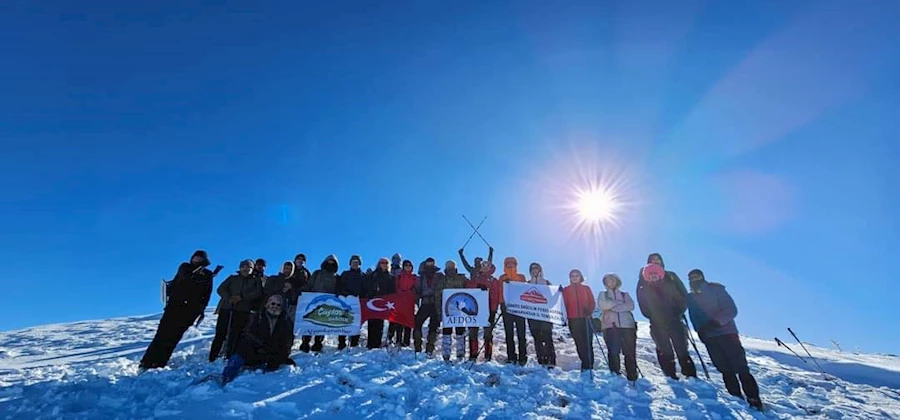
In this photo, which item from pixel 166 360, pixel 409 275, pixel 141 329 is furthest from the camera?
pixel 141 329

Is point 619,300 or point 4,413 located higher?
point 619,300

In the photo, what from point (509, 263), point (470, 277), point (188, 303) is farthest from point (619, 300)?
point (188, 303)

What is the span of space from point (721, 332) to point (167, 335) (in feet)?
35.3

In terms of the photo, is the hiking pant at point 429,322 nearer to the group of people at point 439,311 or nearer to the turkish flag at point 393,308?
the group of people at point 439,311

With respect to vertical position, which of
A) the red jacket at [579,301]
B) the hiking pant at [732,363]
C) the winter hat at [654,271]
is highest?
the winter hat at [654,271]

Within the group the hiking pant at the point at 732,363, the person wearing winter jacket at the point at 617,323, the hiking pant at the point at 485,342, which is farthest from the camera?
the hiking pant at the point at 485,342

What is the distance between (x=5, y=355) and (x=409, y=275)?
11.8m

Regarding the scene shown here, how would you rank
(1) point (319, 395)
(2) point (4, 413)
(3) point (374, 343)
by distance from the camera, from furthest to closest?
(3) point (374, 343), (1) point (319, 395), (2) point (4, 413)

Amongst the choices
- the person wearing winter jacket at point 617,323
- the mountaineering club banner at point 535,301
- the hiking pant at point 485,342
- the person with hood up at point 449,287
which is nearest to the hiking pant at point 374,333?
the person with hood up at point 449,287

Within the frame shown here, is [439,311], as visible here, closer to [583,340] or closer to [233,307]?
[583,340]

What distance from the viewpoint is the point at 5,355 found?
1147 centimetres

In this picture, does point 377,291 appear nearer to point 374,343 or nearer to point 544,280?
point 374,343

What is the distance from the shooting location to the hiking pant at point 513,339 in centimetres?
921

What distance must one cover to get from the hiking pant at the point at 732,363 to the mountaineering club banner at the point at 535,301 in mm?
3174
